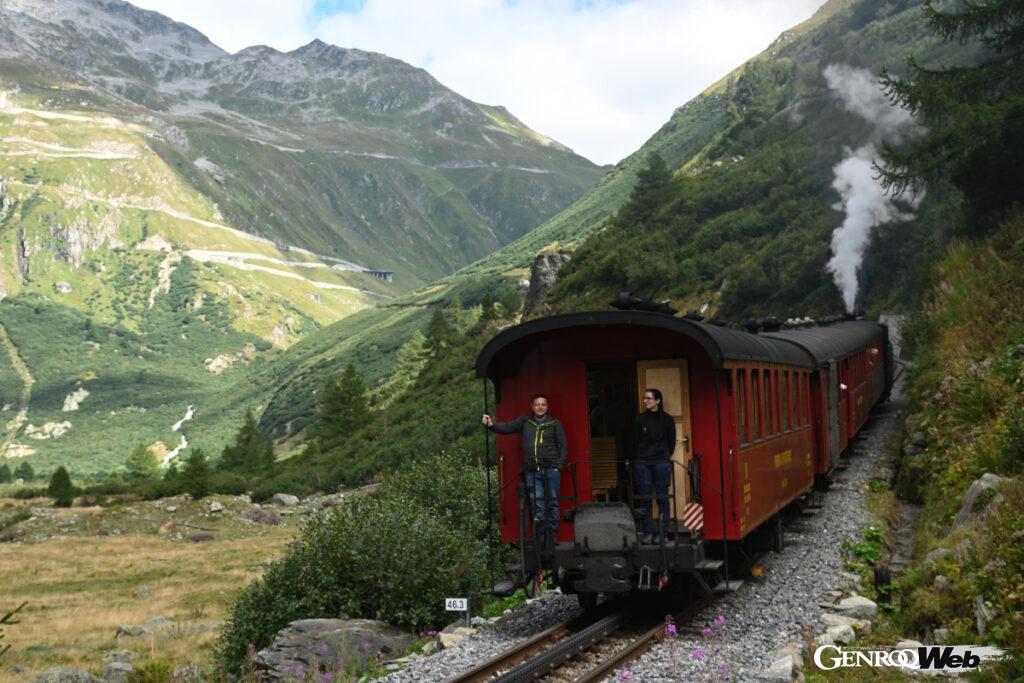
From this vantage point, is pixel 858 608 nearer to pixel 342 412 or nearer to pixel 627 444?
pixel 627 444

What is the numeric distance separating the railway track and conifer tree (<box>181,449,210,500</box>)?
2469 inches

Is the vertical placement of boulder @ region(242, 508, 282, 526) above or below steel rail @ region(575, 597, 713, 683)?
below

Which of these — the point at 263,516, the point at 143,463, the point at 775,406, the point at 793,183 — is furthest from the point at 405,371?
the point at 775,406

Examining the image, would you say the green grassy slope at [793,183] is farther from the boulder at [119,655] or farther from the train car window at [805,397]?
the boulder at [119,655]

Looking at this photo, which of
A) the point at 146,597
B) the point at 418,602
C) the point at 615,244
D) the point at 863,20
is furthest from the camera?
the point at 863,20

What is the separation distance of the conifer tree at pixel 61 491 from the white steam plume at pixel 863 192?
5775 centimetres

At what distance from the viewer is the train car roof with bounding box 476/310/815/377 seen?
11492mm

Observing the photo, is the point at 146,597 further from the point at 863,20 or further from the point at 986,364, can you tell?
the point at 863,20

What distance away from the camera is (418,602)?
14.8m

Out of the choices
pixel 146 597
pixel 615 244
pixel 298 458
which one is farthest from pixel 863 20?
pixel 146 597

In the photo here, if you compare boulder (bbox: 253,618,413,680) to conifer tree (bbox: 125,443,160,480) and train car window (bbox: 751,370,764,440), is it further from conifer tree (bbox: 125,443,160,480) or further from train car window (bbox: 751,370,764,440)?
conifer tree (bbox: 125,443,160,480)

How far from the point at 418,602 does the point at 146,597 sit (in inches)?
1101

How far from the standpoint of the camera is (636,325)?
1203 cm

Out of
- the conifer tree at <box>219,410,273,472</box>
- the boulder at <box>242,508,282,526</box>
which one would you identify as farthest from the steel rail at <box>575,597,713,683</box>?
the conifer tree at <box>219,410,273,472</box>
